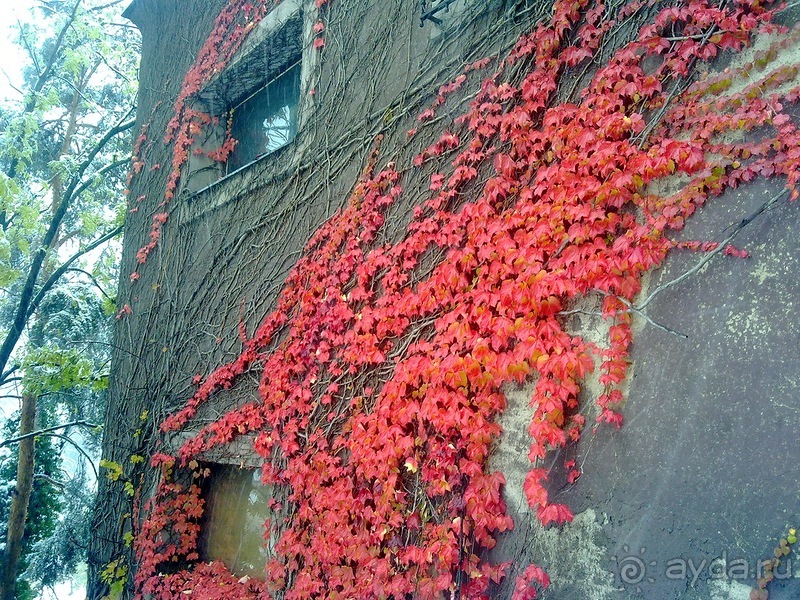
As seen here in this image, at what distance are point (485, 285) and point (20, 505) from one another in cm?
1046

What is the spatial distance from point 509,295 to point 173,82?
22.2ft

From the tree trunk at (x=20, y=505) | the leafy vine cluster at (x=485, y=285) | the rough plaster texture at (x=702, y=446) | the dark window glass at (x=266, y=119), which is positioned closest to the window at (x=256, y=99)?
the dark window glass at (x=266, y=119)

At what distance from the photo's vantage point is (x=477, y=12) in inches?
151

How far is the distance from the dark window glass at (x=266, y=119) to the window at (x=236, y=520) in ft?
11.9

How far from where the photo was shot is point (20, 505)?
369 inches

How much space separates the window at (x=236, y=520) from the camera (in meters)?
4.85

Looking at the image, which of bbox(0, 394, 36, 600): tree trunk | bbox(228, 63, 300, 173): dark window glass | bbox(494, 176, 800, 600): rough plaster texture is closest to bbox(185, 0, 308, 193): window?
bbox(228, 63, 300, 173): dark window glass

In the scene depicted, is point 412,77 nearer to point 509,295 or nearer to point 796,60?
point 509,295

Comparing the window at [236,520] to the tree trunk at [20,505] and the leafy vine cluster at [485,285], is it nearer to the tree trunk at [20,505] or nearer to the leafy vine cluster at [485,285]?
the leafy vine cluster at [485,285]

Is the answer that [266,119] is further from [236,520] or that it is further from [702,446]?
[702,446]

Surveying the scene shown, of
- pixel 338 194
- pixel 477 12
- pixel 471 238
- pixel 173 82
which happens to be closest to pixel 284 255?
pixel 338 194

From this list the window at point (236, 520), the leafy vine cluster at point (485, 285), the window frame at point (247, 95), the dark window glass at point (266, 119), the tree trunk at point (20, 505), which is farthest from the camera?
the tree trunk at point (20, 505)

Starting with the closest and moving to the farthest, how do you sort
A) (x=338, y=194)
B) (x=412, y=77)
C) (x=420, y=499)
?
1. (x=420, y=499)
2. (x=412, y=77)
3. (x=338, y=194)

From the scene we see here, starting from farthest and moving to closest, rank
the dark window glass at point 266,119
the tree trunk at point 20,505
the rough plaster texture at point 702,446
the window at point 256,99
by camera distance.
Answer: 1. the tree trunk at point 20,505
2. the dark window glass at point 266,119
3. the window at point 256,99
4. the rough plaster texture at point 702,446
